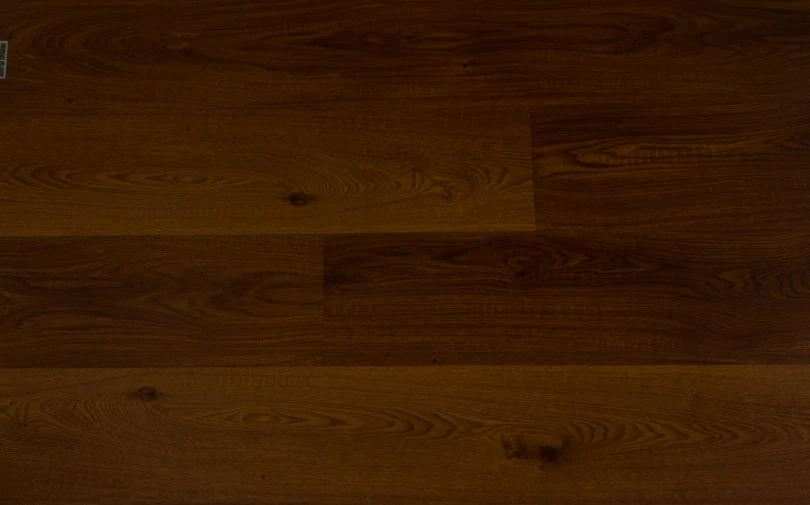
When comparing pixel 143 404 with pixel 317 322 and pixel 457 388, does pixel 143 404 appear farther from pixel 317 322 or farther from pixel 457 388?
pixel 457 388

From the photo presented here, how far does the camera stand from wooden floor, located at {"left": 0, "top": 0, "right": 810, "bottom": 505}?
107cm

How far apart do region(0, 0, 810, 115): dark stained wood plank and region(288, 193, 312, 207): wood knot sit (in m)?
0.17

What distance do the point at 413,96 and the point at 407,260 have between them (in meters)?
0.29

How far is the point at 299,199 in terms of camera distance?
3.84 feet

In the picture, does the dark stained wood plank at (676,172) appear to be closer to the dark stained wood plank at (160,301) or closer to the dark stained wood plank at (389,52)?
the dark stained wood plank at (389,52)

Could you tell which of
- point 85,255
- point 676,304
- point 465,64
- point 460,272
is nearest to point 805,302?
point 676,304

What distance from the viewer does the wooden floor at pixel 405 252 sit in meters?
1.07

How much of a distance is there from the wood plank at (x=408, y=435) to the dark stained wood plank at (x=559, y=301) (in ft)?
0.11

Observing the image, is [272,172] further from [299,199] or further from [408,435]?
[408,435]

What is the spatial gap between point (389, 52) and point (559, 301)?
1.73 ft

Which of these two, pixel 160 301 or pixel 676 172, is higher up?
pixel 676 172

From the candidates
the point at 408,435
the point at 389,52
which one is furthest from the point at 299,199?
the point at 408,435

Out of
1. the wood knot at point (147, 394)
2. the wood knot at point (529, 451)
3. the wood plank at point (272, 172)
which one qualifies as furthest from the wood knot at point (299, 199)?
the wood knot at point (529, 451)

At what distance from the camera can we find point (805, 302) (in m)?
1.11
